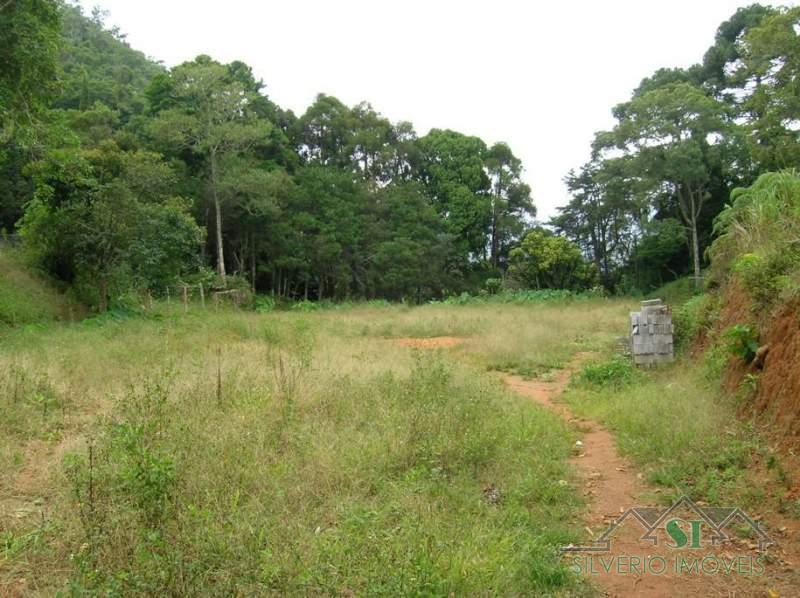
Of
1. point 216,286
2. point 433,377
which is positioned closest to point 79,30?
point 216,286

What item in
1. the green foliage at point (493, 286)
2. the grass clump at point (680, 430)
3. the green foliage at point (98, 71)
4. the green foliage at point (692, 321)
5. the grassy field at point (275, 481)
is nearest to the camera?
the grassy field at point (275, 481)

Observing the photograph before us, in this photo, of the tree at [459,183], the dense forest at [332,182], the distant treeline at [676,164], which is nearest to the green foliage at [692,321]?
the dense forest at [332,182]

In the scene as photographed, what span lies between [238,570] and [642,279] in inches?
1342

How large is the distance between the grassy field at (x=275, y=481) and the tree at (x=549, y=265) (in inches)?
1048

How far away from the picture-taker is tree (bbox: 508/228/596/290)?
33594 mm

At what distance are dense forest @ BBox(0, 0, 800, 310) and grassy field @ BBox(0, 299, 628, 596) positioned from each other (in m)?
7.94

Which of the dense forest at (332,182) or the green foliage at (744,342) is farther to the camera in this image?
the dense forest at (332,182)

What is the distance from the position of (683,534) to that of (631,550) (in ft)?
1.45

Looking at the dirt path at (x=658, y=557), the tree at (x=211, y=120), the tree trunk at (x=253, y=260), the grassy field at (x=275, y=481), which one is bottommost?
the dirt path at (x=658, y=557)

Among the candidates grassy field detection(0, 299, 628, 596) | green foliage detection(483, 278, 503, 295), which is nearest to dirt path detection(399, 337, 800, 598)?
grassy field detection(0, 299, 628, 596)

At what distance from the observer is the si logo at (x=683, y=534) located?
3.61 m

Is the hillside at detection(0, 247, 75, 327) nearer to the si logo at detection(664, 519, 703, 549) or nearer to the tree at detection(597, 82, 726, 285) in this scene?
the si logo at detection(664, 519, 703, 549)

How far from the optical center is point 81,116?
75.6 feet

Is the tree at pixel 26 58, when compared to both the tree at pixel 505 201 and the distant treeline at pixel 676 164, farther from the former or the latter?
the tree at pixel 505 201
